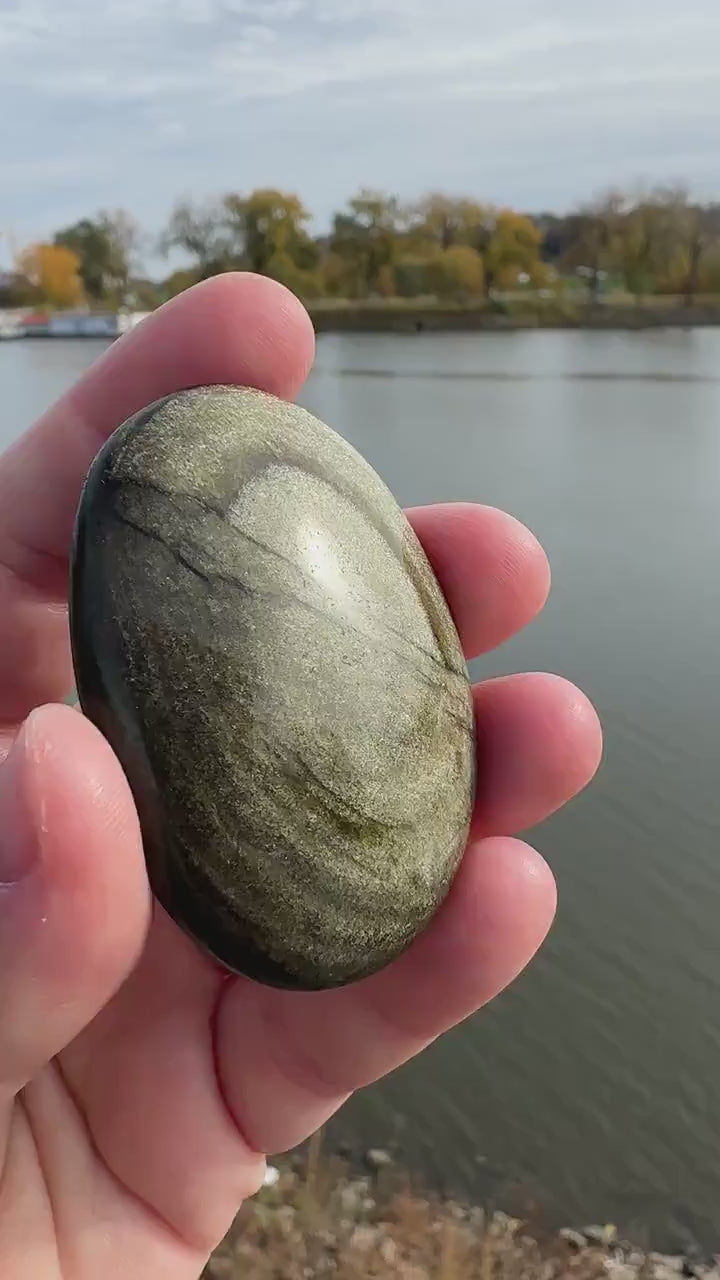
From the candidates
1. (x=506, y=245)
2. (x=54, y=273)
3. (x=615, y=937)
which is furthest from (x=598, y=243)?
(x=615, y=937)

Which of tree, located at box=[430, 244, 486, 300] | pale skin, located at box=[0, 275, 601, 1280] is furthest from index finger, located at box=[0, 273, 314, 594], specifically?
tree, located at box=[430, 244, 486, 300]

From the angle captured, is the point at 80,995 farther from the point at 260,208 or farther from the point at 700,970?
the point at 260,208

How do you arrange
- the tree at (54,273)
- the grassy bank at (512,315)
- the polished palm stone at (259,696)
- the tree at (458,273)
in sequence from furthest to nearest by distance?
1. the tree at (54,273)
2. the tree at (458,273)
3. the grassy bank at (512,315)
4. the polished palm stone at (259,696)

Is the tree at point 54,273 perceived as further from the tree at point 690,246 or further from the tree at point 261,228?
the tree at point 690,246

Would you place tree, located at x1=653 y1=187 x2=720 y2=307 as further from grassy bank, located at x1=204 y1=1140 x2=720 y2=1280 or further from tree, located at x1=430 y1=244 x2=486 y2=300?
grassy bank, located at x1=204 y1=1140 x2=720 y2=1280

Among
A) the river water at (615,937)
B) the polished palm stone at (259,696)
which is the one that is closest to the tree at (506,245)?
the river water at (615,937)

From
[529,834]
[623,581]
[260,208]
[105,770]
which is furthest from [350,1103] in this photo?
[260,208]
